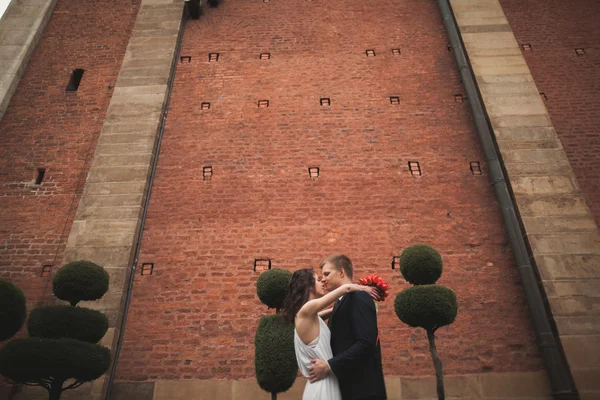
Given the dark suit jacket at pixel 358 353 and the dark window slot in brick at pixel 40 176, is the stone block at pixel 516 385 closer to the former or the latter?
the dark suit jacket at pixel 358 353

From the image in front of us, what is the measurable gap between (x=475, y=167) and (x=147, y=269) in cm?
603

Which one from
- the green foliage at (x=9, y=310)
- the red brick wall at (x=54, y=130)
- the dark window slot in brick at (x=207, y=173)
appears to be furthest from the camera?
the dark window slot in brick at (x=207, y=173)

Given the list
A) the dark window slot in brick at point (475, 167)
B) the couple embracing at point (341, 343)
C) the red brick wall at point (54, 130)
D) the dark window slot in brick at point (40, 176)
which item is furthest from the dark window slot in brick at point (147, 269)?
the dark window slot in brick at point (475, 167)

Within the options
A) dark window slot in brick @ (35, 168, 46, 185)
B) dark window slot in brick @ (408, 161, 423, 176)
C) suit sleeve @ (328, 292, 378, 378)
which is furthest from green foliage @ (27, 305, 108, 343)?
dark window slot in brick @ (408, 161, 423, 176)

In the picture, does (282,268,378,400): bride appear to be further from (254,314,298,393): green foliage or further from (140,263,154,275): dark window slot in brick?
(140,263,154,275): dark window slot in brick

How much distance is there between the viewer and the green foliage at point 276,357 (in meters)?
3.99

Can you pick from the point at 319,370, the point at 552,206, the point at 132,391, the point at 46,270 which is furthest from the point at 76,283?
the point at 552,206

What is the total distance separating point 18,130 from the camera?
8430 mm

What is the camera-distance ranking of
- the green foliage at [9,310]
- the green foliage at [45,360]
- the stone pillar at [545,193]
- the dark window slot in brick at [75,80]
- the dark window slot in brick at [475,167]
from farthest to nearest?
the dark window slot in brick at [75,80], the dark window slot in brick at [475,167], the stone pillar at [545,193], the green foliage at [9,310], the green foliage at [45,360]

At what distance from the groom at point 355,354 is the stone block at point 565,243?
469cm

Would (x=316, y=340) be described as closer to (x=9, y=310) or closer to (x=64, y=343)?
(x=64, y=343)

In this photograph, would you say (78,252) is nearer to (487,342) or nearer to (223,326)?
(223,326)

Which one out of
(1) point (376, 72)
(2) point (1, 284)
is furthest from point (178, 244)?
(1) point (376, 72)

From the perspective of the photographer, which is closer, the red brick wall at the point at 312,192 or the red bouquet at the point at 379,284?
the red bouquet at the point at 379,284
